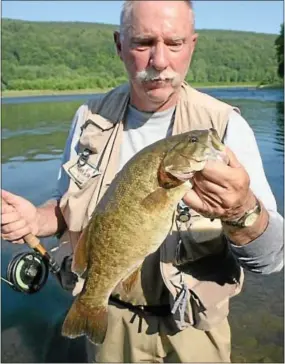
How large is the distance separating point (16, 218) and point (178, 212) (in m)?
0.95

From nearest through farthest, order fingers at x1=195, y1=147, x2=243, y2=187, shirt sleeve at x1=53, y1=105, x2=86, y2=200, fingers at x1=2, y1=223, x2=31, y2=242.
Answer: fingers at x1=195, y1=147, x2=243, y2=187 < fingers at x1=2, y1=223, x2=31, y2=242 < shirt sleeve at x1=53, y1=105, x2=86, y2=200

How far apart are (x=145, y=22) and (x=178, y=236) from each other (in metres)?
1.25

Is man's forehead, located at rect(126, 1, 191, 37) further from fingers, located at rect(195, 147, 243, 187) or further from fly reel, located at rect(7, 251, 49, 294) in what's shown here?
fly reel, located at rect(7, 251, 49, 294)

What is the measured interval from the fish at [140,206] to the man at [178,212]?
36 centimetres

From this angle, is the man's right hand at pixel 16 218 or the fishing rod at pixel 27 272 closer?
the man's right hand at pixel 16 218

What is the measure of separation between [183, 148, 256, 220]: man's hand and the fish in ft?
0.15

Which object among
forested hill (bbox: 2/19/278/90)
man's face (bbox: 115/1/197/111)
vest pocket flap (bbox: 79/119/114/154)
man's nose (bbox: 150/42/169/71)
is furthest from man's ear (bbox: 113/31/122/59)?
forested hill (bbox: 2/19/278/90)

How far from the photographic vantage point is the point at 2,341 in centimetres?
584

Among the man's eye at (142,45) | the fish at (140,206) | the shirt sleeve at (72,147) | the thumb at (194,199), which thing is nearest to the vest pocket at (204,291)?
the fish at (140,206)

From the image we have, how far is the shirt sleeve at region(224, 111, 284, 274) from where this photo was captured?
8.54 feet

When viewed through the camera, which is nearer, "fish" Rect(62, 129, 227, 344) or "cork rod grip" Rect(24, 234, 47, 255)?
"fish" Rect(62, 129, 227, 344)

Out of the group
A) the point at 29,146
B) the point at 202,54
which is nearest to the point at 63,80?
the point at 202,54

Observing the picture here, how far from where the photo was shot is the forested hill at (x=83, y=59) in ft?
303

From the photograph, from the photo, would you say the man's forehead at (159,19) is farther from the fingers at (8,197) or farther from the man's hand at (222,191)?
the fingers at (8,197)
